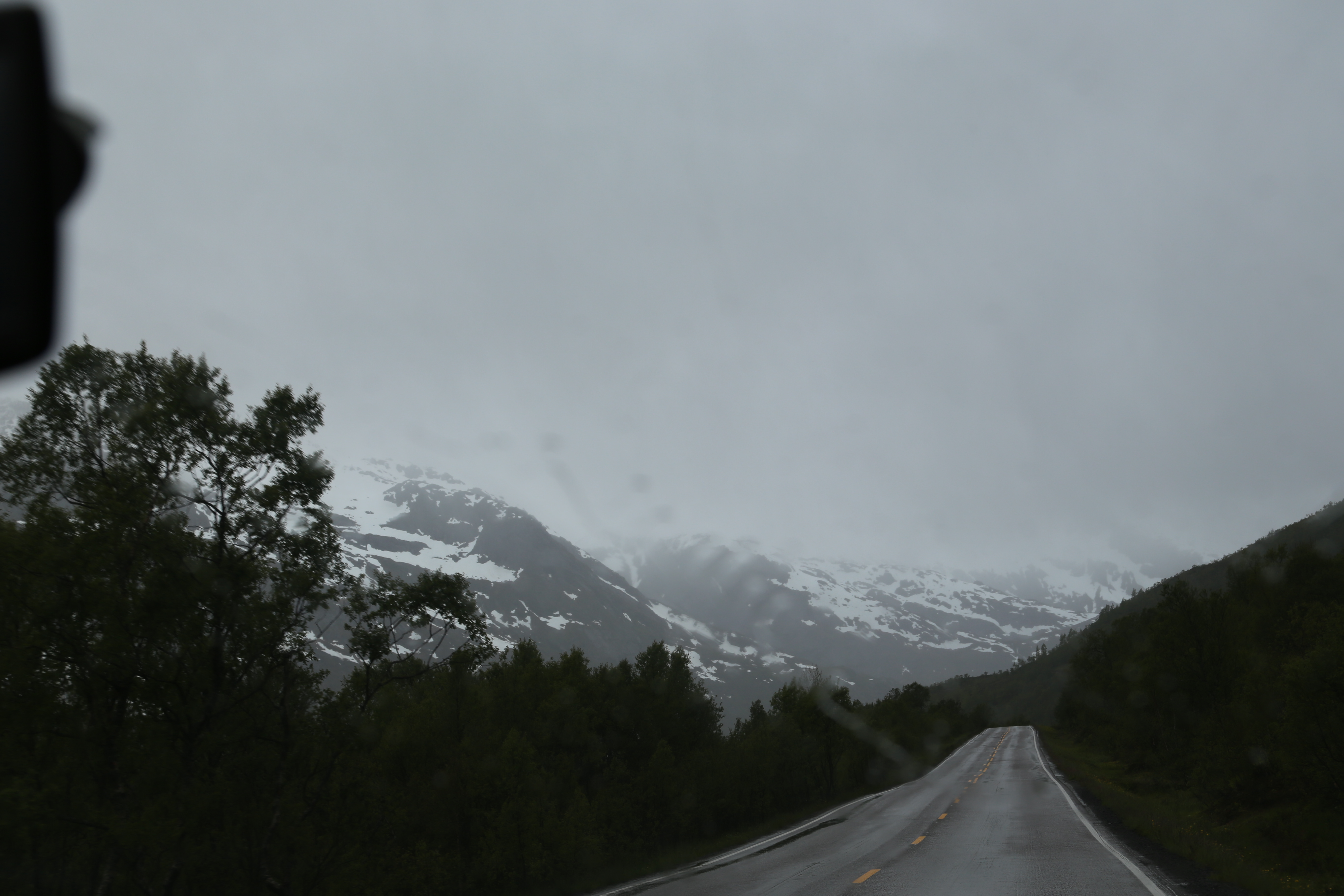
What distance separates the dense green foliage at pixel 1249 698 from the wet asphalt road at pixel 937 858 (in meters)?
5.53

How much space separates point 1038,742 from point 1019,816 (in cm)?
7076

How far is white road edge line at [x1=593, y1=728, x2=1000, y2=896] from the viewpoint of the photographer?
1634 centimetres

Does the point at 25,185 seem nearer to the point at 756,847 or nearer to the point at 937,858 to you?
the point at 937,858

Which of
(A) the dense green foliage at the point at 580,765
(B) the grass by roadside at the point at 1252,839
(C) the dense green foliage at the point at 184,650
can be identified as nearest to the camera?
(C) the dense green foliage at the point at 184,650

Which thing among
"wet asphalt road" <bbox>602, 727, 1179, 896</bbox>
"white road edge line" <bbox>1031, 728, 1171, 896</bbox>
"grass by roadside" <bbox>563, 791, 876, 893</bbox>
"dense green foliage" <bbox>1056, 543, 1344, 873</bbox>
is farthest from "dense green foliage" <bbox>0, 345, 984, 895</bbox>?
"dense green foliage" <bbox>1056, 543, 1344, 873</bbox>

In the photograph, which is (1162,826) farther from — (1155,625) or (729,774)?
(729,774)

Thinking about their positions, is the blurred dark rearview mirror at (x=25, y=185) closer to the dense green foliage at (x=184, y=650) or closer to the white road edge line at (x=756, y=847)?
the dense green foliage at (x=184, y=650)

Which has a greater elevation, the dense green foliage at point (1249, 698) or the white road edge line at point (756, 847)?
the dense green foliage at point (1249, 698)

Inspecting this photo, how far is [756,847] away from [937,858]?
7.38 meters

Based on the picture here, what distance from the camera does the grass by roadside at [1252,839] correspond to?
15.0 metres

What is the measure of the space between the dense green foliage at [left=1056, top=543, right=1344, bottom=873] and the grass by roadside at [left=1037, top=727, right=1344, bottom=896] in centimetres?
12

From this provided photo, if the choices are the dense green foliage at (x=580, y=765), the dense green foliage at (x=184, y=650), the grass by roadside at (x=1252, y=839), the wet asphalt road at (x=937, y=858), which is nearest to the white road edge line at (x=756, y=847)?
A: the wet asphalt road at (x=937, y=858)

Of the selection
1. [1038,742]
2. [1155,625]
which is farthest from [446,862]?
[1038,742]

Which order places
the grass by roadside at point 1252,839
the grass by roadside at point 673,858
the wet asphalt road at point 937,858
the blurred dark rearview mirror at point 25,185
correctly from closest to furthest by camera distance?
the blurred dark rearview mirror at point 25,185, the wet asphalt road at point 937,858, the grass by roadside at point 1252,839, the grass by roadside at point 673,858
